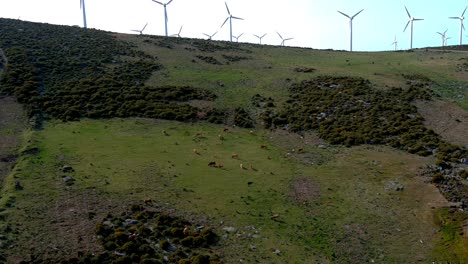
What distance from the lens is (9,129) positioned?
48.3 metres

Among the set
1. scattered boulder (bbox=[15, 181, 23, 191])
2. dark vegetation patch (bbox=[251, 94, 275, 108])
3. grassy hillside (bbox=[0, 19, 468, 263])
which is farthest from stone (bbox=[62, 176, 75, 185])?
dark vegetation patch (bbox=[251, 94, 275, 108])

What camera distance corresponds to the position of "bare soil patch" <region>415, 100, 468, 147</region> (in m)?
51.3

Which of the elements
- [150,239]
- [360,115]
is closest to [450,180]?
[360,115]

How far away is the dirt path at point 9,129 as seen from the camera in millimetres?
40094

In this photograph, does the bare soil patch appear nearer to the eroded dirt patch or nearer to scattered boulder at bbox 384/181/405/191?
scattered boulder at bbox 384/181/405/191

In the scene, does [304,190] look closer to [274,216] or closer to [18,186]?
[274,216]

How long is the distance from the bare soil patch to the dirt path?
145ft

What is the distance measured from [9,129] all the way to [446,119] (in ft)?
167

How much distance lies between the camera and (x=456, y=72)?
82.4m

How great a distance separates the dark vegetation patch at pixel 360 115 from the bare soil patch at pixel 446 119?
1.27 metres

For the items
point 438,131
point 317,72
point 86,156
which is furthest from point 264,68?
point 86,156

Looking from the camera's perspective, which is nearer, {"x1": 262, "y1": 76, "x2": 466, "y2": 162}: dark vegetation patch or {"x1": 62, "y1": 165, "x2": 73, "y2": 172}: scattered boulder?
{"x1": 62, "y1": 165, "x2": 73, "y2": 172}: scattered boulder

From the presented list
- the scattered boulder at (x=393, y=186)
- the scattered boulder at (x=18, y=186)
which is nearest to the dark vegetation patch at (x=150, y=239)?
the scattered boulder at (x=18, y=186)

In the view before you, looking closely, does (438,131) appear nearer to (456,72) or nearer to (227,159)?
→ (227,159)
